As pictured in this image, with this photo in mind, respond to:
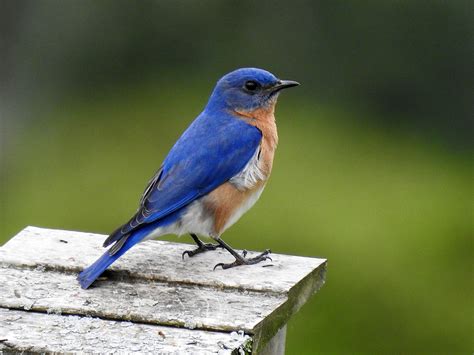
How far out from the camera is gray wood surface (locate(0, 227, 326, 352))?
435cm

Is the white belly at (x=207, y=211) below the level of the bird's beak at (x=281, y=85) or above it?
below

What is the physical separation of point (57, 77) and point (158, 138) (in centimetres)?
196

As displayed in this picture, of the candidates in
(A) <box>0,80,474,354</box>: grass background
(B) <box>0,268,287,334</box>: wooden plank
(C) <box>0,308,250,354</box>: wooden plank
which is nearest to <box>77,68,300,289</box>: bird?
(B) <box>0,268,287,334</box>: wooden plank

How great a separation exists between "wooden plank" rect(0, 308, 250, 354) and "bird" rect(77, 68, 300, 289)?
0.71 meters

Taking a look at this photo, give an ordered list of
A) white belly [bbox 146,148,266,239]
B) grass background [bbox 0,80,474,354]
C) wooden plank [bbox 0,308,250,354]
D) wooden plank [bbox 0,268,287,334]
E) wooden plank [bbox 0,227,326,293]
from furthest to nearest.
Answer: grass background [bbox 0,80,474,354] → white belly [bbox 146,148,266,239] → wooden plank [bbox 0,227,326,293] → wooden plank [bbox 0,268,287,334] → wooden plank [bbox 0,308,250,354]

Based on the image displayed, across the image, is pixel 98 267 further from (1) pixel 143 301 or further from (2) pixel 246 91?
(2) pixel 246 91

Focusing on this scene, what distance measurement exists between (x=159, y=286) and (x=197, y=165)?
0.88m

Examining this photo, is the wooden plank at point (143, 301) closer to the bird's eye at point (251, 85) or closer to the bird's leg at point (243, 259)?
the bird's leg at point (243, 259)

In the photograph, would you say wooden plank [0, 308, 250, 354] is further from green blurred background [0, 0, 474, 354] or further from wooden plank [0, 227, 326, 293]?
green blurred background [0, 0, 474, 354]

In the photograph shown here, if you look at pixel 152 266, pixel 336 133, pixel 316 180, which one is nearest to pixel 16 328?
pixel 152 266

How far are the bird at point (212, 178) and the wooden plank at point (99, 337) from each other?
2.34 feet

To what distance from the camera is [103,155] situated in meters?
9.55

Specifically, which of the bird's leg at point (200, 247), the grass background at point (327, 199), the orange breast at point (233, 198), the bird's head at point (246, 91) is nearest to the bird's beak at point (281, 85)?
the bird's head at point (246, 91)

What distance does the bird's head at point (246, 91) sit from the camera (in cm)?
591
